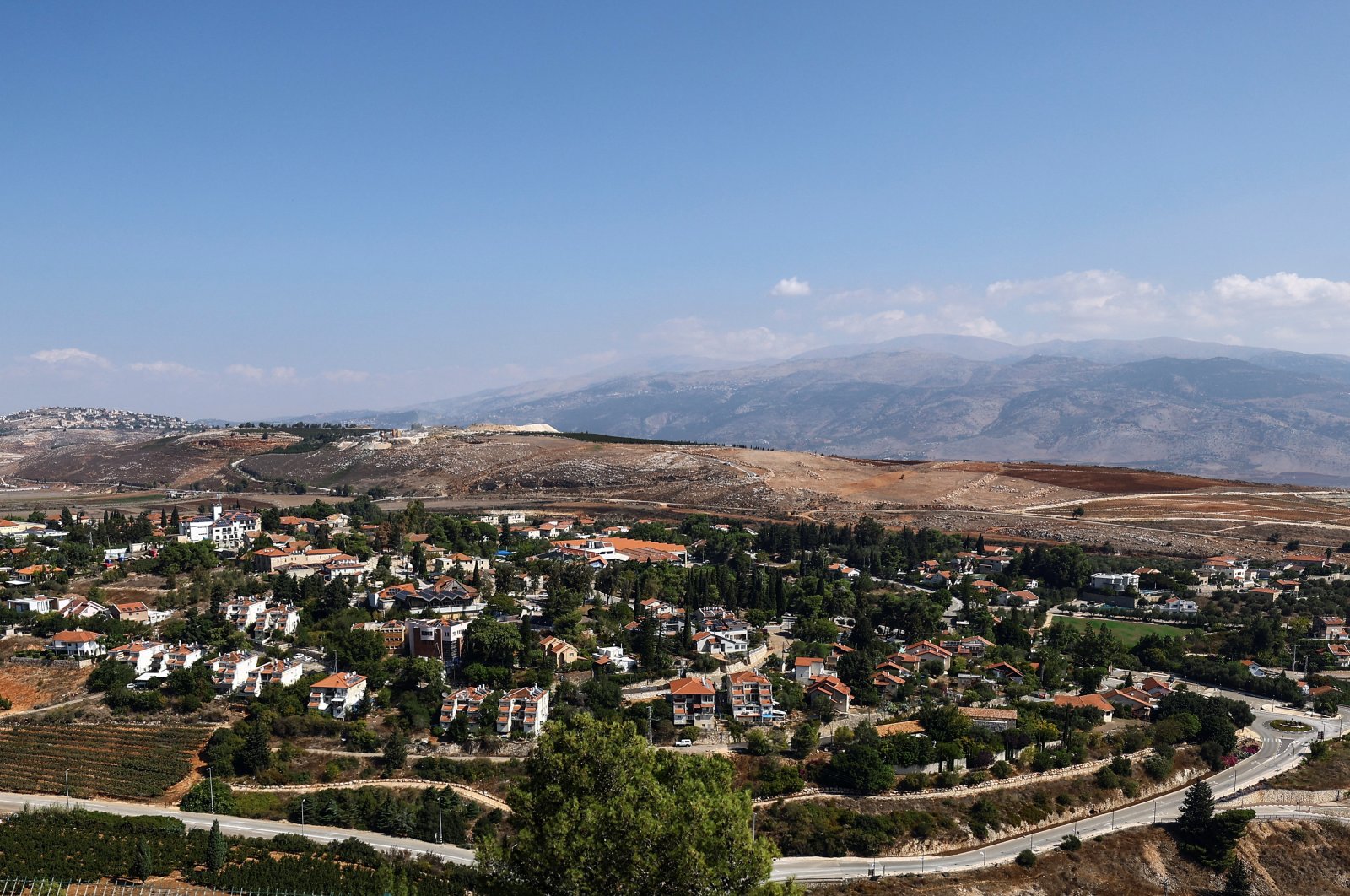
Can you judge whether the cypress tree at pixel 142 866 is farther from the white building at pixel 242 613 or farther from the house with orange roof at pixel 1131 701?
the house with orange roof at pixel 1131 701

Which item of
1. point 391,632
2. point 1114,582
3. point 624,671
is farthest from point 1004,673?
point 391,632

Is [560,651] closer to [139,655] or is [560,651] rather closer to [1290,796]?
[139,655]

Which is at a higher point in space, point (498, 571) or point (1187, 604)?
point (498, 571)

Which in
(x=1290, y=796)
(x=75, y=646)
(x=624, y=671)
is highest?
(x=75, y=646)

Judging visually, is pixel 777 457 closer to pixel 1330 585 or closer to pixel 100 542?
pixel 1330 585

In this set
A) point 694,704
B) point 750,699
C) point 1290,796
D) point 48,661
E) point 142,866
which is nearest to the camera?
point 142,866

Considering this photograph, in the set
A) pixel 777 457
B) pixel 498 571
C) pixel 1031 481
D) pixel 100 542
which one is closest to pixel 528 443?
pixel 777 457

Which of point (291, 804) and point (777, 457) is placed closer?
point (291, 804)
